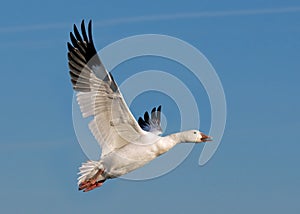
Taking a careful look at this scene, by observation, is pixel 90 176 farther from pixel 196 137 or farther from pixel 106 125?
pixel 196 137

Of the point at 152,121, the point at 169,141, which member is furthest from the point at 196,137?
the point at 152,121

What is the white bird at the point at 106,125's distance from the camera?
102ft

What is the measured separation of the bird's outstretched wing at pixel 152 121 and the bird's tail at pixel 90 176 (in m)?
3.42

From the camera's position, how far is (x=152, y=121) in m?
36.3

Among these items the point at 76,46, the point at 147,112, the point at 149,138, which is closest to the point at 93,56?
the point at 76,46

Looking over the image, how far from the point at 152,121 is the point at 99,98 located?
18.0 ft

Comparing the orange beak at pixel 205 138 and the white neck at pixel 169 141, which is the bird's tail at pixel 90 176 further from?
the orange beak at pixel 205 138

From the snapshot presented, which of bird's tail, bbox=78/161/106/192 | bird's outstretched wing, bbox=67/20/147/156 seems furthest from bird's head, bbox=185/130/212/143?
bird's tail, bbox=78/161/106/192

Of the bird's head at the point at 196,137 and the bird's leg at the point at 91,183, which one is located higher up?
the bird's head at the point at 196,137

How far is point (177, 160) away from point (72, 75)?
3826mm

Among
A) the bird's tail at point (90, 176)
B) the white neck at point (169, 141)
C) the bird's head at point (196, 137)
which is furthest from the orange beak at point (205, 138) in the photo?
the bird's tail at point (90, 176)

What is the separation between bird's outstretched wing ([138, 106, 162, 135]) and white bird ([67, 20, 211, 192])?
11.1 ft

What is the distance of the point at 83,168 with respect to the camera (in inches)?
1268

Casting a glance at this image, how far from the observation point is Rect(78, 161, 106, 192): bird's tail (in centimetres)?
3189
